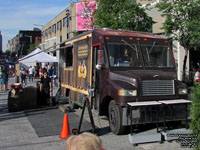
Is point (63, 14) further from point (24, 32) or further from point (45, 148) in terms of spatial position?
point (24, 32)

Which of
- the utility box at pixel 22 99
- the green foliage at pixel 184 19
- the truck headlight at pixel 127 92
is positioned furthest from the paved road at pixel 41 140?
the green foliage at pixel 184 19

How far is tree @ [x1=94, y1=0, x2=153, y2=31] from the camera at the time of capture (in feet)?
46.2

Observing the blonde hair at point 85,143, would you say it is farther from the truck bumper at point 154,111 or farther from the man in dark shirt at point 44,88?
the man in dark shirt at point 44,88

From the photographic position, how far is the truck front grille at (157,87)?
6820 millimetres

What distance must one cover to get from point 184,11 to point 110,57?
611 cm

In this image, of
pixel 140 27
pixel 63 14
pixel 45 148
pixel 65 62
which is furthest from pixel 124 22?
pixel 63 14

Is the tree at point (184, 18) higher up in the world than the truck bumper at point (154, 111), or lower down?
higher up

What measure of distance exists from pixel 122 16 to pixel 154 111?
28.2 ft

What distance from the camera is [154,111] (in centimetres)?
663

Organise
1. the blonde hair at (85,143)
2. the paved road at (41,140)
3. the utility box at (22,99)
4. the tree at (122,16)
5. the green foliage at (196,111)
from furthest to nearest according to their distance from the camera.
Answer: the tree at (122,16) < the utility box at (22,99) < the paved road at (41,140) < the green foliage at (196,111) < the blonde hair at (85,143)

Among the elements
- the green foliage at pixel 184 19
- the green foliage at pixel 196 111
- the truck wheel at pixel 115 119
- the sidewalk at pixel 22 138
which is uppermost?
the green foliage at pixel 184 19

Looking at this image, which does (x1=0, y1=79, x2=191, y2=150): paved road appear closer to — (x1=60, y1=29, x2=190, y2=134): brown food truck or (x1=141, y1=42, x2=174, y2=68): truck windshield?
(x1=60, y1=29, x2=190, y2=134): brown food truck

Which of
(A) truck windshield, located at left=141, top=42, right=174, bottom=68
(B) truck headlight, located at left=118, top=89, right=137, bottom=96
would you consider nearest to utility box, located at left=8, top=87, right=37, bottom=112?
(A) truck windshield, located at left=141, top=42, right=174, bottom=68

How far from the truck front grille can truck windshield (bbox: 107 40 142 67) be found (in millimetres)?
1035
